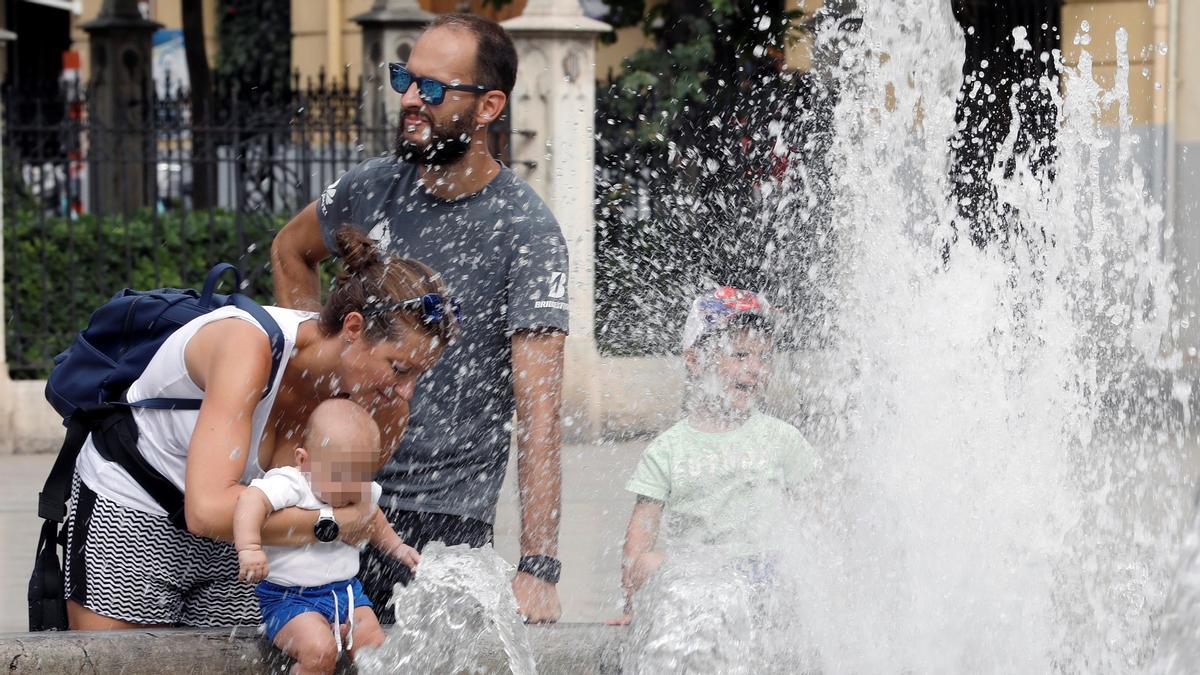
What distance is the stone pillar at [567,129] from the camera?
30.7ft

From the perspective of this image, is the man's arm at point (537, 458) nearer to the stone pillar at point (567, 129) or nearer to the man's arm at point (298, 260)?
the man's arm at point (298, 260)

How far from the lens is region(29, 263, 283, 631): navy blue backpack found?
3.10m

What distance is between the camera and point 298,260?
384cm

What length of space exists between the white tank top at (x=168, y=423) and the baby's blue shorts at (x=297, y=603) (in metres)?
0.21

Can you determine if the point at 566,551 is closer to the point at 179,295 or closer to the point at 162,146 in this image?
the point at 179,295

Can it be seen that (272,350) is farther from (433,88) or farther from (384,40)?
(384,40)

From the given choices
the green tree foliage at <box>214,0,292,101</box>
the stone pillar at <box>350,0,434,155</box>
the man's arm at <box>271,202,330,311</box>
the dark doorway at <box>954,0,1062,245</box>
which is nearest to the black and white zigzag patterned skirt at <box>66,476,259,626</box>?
the man's arm at <box>271,202,330,311</box>

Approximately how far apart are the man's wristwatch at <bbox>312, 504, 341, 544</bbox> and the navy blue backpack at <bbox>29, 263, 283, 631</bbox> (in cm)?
27

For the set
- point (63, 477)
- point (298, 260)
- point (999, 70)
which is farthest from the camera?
point (999, 70)

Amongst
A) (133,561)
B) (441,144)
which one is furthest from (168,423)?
(441,144)

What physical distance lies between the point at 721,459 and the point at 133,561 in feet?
4.68

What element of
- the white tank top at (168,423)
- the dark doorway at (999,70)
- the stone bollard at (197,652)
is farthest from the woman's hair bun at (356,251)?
the dark doorway at (999,70)

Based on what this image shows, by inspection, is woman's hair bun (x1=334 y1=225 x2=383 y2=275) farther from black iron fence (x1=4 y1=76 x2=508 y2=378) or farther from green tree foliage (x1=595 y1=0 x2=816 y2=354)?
black iron fence (x1=4 y1=76 x2=508 y2=378)

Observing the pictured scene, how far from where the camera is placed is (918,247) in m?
5.05
